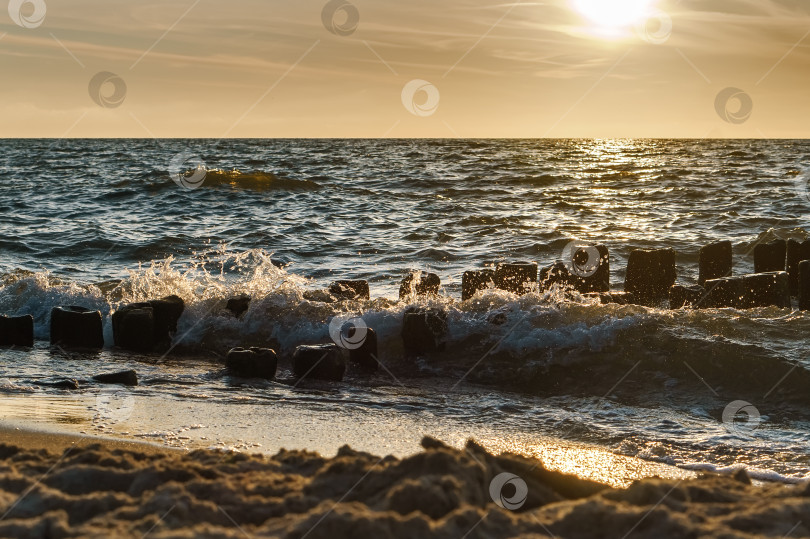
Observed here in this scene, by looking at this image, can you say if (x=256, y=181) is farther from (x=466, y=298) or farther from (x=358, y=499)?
(x=358, y=499)

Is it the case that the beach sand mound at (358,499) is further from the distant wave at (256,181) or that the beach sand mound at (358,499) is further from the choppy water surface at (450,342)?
the distant wave at (256,181)

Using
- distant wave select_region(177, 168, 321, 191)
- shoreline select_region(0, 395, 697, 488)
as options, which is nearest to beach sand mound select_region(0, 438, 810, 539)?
shoreline select_region(0, 395, 697, 488)

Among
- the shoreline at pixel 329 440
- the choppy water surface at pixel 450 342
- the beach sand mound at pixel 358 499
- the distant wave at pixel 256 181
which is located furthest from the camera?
the distant wave at pixel 256 181

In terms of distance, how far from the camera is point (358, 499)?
9.14 feet

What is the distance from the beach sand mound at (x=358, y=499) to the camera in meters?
2.48

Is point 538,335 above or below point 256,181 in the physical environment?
below

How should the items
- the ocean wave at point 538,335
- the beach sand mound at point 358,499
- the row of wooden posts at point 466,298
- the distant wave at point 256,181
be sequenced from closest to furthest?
the beach sand mound at point 358,499, the ocean wave at point 538,335, the row of wooden posts at point 466,298, the distant wave at point 256,181

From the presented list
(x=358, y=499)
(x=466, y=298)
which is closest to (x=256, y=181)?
(x=466, y=298)

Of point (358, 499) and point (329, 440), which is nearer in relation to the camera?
point (358, 499)

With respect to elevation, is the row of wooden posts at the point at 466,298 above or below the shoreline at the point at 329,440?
above

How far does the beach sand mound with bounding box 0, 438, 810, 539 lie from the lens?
2.48 metres

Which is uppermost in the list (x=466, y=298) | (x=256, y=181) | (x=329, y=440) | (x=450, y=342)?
(x=256, y=181)

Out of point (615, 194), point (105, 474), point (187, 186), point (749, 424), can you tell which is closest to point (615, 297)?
point (749, 424)

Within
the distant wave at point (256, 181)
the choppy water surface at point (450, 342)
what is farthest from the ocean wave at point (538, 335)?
the distant wave at point (256, 181)
